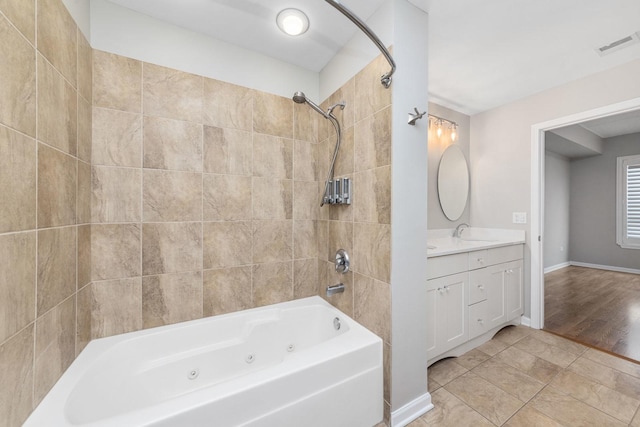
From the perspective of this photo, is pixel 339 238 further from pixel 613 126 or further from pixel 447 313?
pixel 613 126

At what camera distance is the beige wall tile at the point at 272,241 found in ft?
5.75

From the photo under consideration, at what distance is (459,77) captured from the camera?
215 centimetres

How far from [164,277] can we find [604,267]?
23.1ft

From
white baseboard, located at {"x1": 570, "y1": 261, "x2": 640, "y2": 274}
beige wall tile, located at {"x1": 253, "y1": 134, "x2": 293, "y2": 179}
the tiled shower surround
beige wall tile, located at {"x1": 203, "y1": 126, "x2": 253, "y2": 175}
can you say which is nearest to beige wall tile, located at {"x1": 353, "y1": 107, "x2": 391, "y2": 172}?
the tiled shower surround

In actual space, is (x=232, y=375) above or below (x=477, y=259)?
below

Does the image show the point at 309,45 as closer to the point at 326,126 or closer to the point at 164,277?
the point at 326,126

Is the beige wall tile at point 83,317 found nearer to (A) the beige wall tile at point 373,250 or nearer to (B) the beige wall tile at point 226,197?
(B) the beige wall tile at point 226,197

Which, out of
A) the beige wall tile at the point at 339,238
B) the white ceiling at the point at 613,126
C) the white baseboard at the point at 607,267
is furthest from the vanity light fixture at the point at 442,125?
the white baseboard at the point at 607,267

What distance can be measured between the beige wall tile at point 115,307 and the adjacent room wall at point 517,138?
3.31 meters

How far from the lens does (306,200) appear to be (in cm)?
194

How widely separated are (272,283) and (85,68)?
1.64 meters

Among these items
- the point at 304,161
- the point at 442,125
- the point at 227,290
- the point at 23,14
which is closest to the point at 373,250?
the point at 304,161

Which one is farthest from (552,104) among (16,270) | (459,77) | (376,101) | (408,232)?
(16,270)

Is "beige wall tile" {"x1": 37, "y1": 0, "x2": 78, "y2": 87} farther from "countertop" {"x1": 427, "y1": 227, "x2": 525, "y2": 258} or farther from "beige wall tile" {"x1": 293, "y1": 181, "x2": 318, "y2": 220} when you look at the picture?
"countertop" {"x1": 427, "y1": 227, "x2": 525, "y2": 258}
